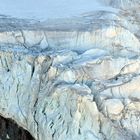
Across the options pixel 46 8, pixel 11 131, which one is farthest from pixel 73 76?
pixel 46 8

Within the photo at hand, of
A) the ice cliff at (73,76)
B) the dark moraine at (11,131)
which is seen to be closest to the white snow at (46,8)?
the ice cliff at (73,76)

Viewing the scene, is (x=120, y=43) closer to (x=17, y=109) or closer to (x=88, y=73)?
(x=88, y=73)

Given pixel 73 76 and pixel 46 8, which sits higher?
pixel 46 8

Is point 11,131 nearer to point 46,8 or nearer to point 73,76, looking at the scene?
point 73,76

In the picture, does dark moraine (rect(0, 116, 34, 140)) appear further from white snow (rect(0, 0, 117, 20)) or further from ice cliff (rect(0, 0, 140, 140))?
white snow (rect(0, 0, 117, 20))

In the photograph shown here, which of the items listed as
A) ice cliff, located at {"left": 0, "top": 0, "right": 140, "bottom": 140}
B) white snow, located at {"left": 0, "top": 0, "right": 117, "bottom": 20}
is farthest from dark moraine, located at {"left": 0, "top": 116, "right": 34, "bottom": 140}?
white snow, located at {"left": 0, "top": 0, "right": 117, "bottom": 20}

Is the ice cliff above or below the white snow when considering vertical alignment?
below

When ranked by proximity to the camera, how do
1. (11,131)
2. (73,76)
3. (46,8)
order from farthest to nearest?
1. (46,8)
2. (11,131)
3. (73,76)
